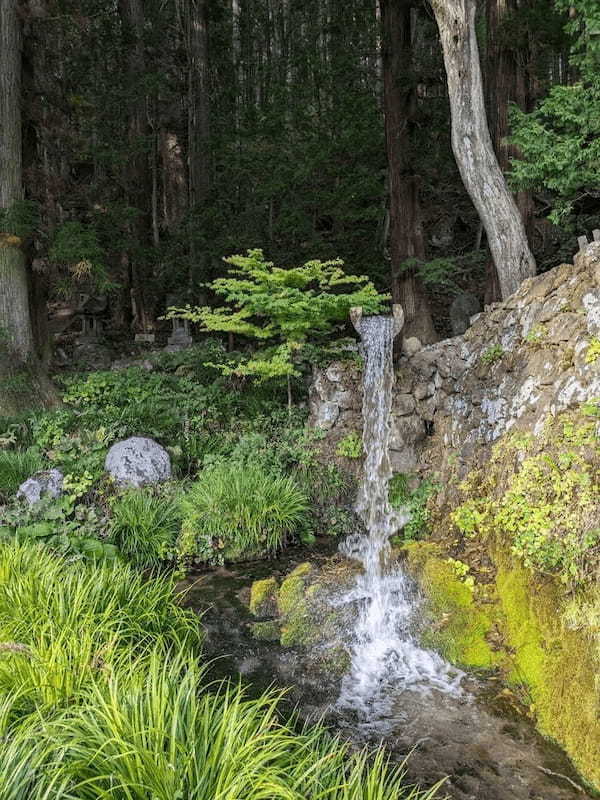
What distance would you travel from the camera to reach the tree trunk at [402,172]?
814 cm

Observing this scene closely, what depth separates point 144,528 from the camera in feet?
17.3

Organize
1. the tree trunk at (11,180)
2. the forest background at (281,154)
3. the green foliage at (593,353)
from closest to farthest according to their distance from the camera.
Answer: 1. the green foliage at (593,353)
2. the forest background at (281,154)
3. the tree trunk at (11,180)

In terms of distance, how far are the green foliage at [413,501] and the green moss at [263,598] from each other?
1.47m

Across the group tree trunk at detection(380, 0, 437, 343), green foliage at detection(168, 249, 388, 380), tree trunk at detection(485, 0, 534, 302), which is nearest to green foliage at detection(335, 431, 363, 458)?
green foliage at detection(168, 249, 388, 380)

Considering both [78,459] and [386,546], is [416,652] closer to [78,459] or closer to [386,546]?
[386,546]

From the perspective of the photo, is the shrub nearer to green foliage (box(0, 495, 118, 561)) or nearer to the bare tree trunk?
green foliage (box(0, 495, 118, 561))

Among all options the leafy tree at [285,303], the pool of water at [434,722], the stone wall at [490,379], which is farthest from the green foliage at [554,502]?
the leafy tree at [285,303]

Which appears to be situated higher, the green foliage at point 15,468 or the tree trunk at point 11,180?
the tree trunk at point 11,180

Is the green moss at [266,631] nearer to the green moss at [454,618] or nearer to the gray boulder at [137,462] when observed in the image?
the green moss at [454,618]

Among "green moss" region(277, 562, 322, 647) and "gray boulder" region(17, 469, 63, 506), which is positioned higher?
"gray boulder" region(17, 469, 63, 506)

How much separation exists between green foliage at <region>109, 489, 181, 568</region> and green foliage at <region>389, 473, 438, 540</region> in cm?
238

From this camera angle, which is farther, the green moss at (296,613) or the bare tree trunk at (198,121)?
the bare tree trunk at (198,121)

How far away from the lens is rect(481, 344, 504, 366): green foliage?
5145mm

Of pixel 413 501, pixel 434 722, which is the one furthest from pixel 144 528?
pixel 434 722
